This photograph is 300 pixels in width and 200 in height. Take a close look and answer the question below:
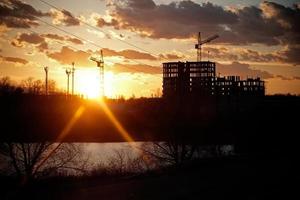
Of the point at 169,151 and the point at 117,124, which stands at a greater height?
the point at 117,124

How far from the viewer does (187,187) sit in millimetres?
24594

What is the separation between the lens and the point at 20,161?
52.8m

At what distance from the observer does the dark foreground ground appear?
21.9 metres

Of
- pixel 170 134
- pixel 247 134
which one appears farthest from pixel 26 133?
pixel 247 134

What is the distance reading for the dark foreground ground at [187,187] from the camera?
21859 millimetres

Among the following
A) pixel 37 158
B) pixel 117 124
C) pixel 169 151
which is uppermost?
pixel 117 124

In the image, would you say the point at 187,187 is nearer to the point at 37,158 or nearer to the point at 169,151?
the point at 37,158

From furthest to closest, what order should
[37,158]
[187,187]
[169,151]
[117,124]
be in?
[117,124], [169,151], [37,158], [187,187]

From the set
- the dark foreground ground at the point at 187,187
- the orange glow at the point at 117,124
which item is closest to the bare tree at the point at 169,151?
the dark foreground ground at the point at 187,187

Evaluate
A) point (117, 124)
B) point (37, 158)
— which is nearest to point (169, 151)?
point (37, 158)

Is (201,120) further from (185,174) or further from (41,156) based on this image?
(185,174)

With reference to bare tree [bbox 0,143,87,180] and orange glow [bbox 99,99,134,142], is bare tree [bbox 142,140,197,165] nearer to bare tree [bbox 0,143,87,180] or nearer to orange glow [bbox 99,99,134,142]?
bare tree [bbox 0,143,87,180]

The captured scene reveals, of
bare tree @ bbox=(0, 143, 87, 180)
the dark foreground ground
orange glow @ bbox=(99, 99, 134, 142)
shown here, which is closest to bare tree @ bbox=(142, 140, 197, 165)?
bare tree @ bbox=(0, 143, 87, 180)

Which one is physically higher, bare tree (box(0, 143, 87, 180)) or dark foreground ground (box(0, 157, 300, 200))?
dark foreground ground (box(0, 157, 300, 200))
